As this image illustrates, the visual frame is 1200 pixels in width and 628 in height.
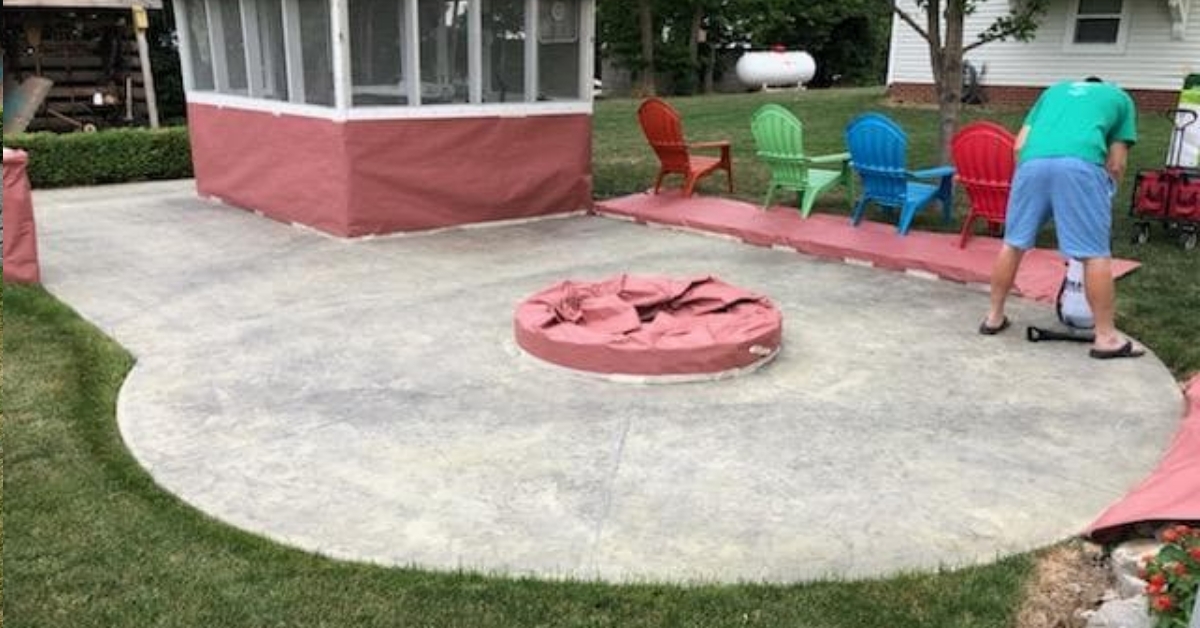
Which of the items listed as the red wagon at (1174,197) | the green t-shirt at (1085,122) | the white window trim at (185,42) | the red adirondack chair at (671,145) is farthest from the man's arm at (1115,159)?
the white window trim at (185,42)

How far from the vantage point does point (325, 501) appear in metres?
3.38

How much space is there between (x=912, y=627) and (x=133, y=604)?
2.09 metres

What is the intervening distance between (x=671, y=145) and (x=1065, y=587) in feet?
20.5

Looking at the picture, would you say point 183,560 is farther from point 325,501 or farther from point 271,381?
point 271,381

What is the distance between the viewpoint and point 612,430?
4004mm

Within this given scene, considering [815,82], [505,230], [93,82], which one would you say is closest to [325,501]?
[505,230]

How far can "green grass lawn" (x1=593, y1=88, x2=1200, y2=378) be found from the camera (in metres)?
5.45

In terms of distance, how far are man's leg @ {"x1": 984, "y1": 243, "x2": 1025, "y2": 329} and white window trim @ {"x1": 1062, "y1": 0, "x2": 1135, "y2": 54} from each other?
12655 millimetres

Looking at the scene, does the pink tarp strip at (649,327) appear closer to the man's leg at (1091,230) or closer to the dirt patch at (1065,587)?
the man's leg at (1091,230)

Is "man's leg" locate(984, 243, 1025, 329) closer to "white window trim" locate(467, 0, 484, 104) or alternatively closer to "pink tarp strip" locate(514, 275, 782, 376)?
"pink tarp strip" locate(514, 275, 782, 376)

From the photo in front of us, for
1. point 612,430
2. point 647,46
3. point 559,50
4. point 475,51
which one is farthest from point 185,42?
point 647,46

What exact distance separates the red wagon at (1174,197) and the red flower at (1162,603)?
5.19m

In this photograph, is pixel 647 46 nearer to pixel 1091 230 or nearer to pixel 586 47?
pixel 586 47

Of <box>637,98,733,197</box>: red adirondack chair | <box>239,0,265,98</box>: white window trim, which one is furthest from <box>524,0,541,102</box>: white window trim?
<box>239,0,265,98</box>: white window trim
